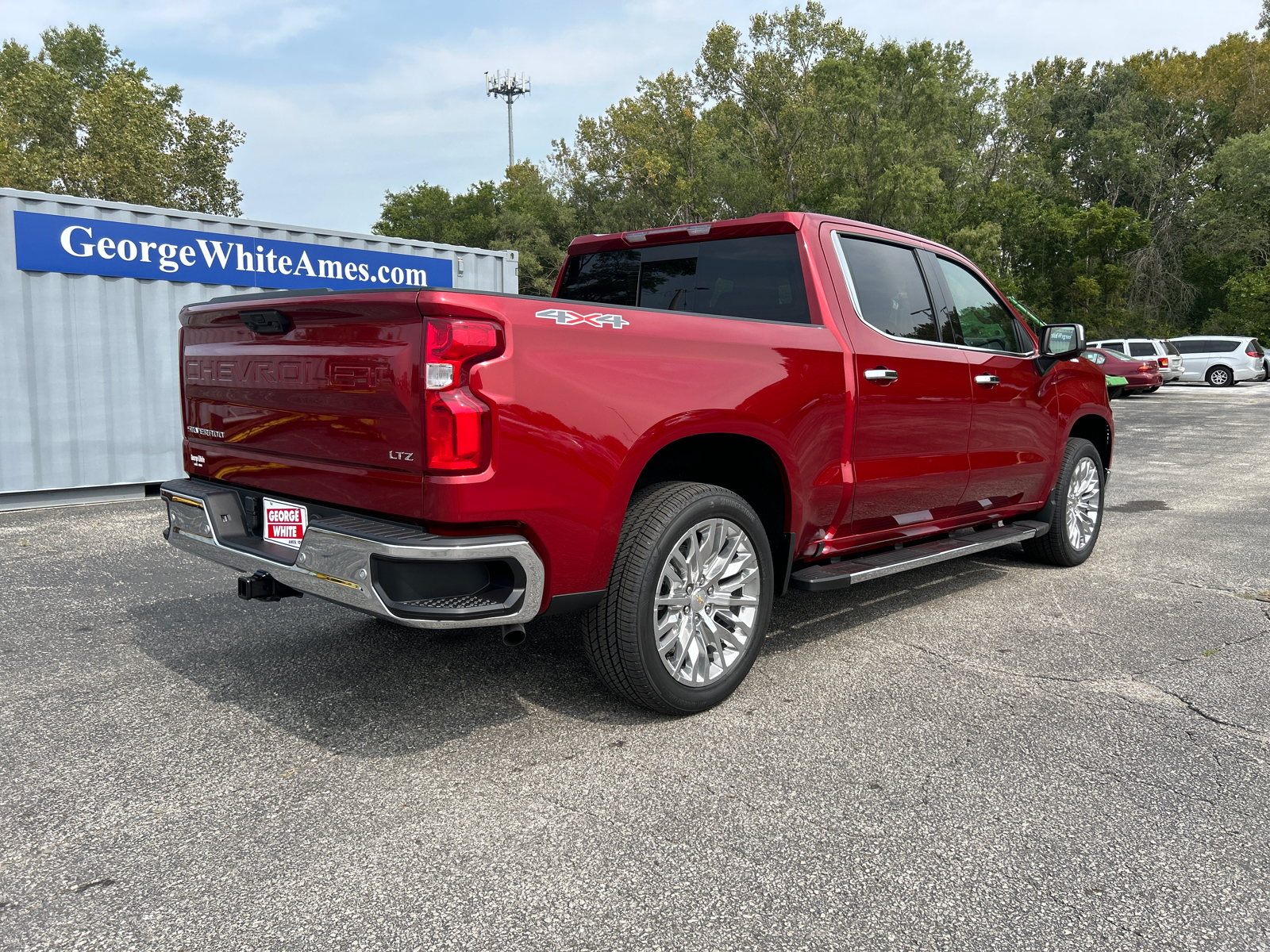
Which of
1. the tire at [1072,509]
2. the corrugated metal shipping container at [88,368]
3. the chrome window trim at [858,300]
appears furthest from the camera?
the corrugated metal shipping container at [88,368]

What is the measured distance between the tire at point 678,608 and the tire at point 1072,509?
3.06 m

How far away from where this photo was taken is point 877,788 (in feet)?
9.91

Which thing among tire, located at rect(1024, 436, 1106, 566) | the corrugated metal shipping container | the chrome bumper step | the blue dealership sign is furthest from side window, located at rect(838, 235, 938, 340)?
the corrugated metal shipping container

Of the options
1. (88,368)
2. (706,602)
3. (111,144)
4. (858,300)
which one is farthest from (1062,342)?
(111,144)

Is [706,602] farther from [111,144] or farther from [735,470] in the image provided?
[111,144]

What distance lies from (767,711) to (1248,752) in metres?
1.70

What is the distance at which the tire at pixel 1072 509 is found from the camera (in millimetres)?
5980

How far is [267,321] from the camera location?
3389 millimetres

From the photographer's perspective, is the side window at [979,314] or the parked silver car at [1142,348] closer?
the side window at [979,314]

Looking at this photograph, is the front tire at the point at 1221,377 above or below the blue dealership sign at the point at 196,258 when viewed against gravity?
below

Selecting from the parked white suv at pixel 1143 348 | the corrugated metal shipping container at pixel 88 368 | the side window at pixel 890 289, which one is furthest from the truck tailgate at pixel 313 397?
the parked white suv at pixel 1143 348

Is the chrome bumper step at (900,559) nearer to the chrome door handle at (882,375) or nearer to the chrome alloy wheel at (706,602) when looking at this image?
the chrome alloy wheel at (706,602)


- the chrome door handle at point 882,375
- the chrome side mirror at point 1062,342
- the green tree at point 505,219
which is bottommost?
the chrome door handle at point 882,375

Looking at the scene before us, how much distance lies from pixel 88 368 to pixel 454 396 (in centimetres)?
841
